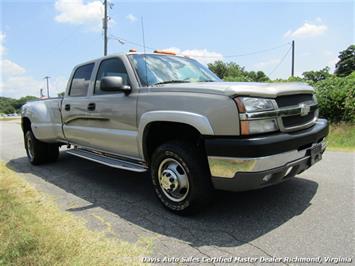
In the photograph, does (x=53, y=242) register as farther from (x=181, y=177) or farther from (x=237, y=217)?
(x=237, y=217)

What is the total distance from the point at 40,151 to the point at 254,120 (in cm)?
Result: 522

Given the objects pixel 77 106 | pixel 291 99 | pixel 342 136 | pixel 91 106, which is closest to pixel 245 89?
pixel 291 99

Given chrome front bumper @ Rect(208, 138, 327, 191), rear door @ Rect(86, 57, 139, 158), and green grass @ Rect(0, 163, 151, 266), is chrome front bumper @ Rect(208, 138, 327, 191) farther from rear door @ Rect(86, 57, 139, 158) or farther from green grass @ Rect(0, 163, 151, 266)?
rear door @ Rect(86, 57, 139, 158)

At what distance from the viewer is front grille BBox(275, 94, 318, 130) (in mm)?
2988

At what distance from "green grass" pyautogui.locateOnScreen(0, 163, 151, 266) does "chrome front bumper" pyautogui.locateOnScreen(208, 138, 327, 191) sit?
3.12 feet

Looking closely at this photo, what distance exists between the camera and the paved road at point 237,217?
267 cm

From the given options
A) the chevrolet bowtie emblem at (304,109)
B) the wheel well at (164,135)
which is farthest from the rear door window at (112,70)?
the chevrolet bowtie emblem at (304,109)

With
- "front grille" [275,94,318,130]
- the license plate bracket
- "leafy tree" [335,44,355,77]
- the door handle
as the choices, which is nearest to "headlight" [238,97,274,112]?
"front grille" [275,94,318,130]

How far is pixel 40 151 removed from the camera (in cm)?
647

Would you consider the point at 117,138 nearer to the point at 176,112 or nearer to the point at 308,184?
the point at 176,112

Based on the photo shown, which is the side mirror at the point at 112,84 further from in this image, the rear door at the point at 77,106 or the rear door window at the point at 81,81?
the rear door window at the point at 81,81

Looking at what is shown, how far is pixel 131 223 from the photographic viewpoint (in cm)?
333

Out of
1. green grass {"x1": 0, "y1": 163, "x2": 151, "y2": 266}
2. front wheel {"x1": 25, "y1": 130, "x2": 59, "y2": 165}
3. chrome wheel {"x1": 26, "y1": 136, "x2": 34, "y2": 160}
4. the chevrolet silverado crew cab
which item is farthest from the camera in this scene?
chrome wheel {"x1": 26, "y1": 136, "x2": 34, "y2": 160}

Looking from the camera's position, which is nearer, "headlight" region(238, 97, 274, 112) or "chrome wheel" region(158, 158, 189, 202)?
"headlight" region(238, 97, 274, 112)
